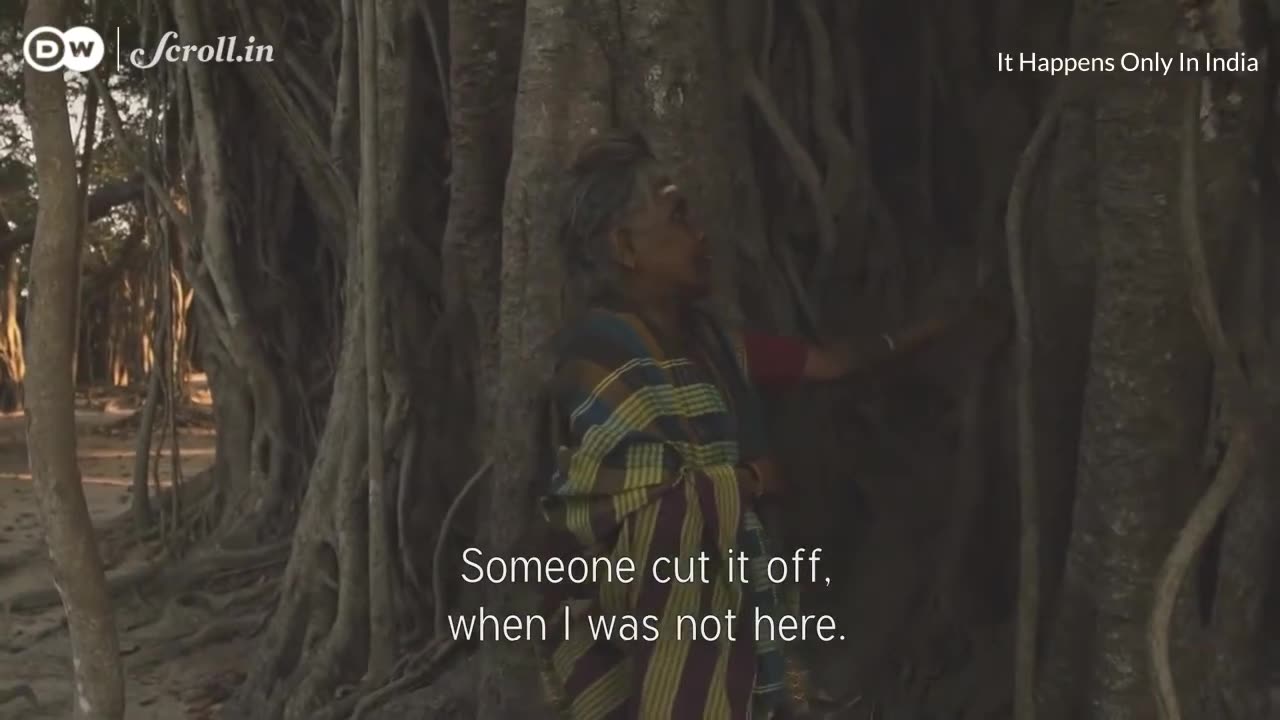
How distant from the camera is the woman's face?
5.21 feet

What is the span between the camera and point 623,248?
63.0 inches

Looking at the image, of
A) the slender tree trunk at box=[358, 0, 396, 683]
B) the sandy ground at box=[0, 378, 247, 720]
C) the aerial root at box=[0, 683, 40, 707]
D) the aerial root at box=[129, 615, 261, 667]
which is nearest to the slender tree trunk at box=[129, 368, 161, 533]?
the sandy ground at box=[0, 378, 247, 720]

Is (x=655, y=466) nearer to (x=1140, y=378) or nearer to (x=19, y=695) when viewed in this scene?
(x=1140, y=378)

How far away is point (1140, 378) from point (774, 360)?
1.85 feet

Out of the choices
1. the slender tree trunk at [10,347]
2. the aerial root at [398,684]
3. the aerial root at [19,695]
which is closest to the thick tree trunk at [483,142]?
the aerial root at [398,684]

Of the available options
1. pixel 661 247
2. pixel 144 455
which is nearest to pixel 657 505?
pixel 661 247

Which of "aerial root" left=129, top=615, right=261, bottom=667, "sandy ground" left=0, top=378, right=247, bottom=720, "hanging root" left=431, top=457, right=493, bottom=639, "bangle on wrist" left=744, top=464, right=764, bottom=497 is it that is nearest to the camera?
"bangle on wrist" left=744, top=464, right=764, bottom=497

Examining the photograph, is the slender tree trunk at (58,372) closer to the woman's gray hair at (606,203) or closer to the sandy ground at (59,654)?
the woman's gray hair at (606,203)

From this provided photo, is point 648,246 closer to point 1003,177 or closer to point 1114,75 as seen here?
→ point 1114,75

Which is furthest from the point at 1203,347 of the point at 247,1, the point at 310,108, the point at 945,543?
the point at 247,1

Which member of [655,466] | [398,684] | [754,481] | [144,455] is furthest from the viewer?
[144,455]

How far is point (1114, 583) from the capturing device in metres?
2.00

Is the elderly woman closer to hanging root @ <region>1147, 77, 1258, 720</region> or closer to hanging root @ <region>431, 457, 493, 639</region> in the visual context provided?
hanging root @ <region>1147, 77, 1258, 720</region>

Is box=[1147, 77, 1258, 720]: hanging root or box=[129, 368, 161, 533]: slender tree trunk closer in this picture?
box=[1147, 77, 1258, 720]: hanging root
